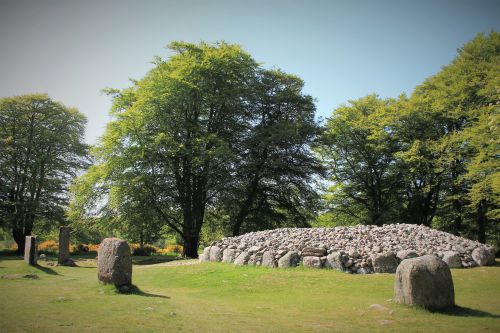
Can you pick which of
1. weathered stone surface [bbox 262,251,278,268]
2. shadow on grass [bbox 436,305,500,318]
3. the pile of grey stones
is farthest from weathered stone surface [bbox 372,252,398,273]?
shadow on grass [bbox 436,305,500,318]

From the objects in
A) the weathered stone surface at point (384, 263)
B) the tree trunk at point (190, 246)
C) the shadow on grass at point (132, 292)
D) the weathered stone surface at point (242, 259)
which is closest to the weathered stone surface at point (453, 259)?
the weathered stone surface at point (384, 263)

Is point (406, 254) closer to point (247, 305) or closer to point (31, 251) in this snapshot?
point (247, 305)

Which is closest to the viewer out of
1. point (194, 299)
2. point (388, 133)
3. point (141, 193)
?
point (194, 299)

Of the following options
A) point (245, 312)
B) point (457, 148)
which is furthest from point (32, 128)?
point (457, 148)

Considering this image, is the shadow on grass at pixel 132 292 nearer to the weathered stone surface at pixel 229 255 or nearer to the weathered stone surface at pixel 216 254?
the weathered stone surface at pixel 229 255

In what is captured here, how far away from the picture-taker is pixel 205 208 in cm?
3419

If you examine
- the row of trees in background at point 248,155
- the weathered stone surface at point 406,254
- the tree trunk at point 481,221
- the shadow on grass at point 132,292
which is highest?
the row of trees in background at point 248,155

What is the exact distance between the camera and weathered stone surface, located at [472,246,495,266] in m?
18.5

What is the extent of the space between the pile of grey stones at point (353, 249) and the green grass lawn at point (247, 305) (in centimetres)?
89

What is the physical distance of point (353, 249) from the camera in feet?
58.2

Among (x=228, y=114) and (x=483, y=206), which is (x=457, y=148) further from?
(x=228, y=114)

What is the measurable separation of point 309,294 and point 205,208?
21896 mm

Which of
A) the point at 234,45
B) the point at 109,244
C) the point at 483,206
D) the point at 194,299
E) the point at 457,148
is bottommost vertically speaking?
the point at 194,299

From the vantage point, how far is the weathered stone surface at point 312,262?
17.3m
